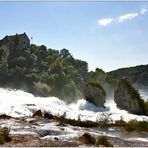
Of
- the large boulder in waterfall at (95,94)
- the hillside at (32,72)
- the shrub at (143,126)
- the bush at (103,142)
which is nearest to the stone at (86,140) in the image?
the bush at (103,142)

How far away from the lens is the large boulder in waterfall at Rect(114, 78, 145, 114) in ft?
196

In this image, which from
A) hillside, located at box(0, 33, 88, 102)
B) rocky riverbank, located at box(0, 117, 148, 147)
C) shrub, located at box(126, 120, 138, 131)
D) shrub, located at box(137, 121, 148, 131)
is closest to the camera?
rocky riverbank, located at box(0, 117, 148, 147)

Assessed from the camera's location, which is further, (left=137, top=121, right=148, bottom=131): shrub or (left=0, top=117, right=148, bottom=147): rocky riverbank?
(left=137, top=121, right=148, bottom=131): shrub

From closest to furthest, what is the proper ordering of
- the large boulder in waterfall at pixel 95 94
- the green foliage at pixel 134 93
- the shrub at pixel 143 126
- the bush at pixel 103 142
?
the bush at pixel 103 142
the shrub at pixel 143 126
the green foliage at pixel 134 93
the large boulder in waterfall at pixel 95 94

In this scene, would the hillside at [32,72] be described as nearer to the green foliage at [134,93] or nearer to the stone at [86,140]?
the green foliage at [134,93]

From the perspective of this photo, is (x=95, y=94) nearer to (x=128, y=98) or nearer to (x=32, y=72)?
(x=128, y=98)

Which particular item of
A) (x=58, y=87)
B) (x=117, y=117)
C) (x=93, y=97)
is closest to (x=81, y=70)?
(x=58, y=87)

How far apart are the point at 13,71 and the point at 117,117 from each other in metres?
42.0

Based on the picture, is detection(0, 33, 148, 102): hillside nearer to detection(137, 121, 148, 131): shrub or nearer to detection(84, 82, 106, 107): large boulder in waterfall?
detection(84, 82, 106, 107): large boulder in waterfall

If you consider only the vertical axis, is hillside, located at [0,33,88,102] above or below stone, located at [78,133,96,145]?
above

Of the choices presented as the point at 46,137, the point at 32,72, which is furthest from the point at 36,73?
the point at 46,137

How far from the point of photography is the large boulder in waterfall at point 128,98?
59875 millimetres

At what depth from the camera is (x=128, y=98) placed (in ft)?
204

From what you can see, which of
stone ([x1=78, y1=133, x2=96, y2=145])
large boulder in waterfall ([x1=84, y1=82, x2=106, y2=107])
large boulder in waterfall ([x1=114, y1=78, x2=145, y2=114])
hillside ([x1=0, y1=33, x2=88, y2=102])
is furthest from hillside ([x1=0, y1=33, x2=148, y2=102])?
stone ([x1=78, y1=133, x2=96, y2=145])
